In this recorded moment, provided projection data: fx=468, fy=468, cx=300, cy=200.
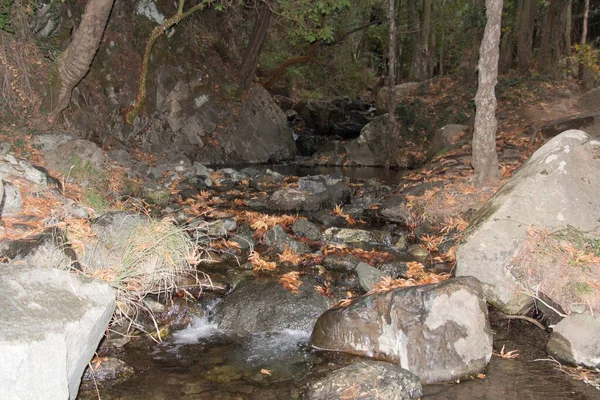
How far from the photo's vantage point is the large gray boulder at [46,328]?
109 inches

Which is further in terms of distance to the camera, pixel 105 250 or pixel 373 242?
pixel 373 242

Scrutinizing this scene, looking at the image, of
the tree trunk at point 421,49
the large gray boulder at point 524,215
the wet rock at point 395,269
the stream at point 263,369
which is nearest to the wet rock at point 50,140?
the stream at point 263,369

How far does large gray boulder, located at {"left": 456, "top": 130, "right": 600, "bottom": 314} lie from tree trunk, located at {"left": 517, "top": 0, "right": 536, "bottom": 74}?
1502 centimetres

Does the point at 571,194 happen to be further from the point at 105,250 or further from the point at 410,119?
the point at 410,119

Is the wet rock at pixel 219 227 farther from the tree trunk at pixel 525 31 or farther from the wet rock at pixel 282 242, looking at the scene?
the tree trunk at pixel 525 31

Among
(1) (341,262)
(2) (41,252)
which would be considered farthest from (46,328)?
(1) (341,262)

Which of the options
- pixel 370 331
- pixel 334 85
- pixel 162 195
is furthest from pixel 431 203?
pixel 334 85

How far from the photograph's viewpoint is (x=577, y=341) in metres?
4.68

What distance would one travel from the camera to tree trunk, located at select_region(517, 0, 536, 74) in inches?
754

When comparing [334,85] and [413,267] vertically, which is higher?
[334,85]

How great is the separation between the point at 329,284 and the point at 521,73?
17074mm

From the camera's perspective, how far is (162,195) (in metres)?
10.2

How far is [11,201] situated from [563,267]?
6523 mm

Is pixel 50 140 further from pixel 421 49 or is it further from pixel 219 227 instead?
pixel 421 49
